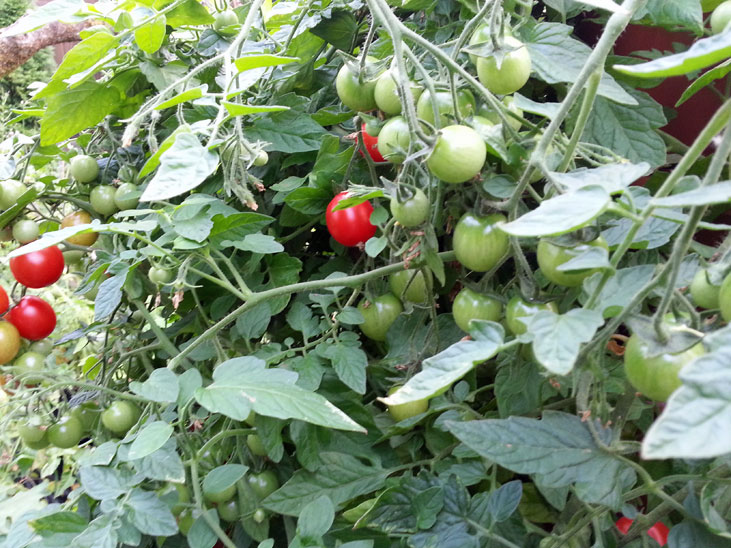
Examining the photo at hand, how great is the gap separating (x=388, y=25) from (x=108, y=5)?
46cm

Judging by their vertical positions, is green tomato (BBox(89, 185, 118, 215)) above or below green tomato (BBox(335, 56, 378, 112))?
below

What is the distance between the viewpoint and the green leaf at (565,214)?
0.22 m

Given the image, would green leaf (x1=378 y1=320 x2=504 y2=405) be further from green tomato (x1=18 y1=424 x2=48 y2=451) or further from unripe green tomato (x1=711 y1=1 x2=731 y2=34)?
green tomato (x1=18 y1=424 x2=48 y2=451)

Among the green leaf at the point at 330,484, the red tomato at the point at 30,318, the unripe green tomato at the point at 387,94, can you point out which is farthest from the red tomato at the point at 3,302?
the unripe green tomato at the point at 387,94

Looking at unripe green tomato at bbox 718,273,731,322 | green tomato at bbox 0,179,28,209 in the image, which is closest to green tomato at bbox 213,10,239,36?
green tomato at bbox 0,179,28,209

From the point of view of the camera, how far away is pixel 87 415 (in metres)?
0.70

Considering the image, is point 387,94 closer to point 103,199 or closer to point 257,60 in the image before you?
point 257,60

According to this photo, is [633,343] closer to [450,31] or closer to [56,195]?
[450,31]

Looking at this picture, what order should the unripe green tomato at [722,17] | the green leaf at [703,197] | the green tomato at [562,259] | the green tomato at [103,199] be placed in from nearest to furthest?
the green leaf at [703,197] < the green tomato at [562,259] < the unripe green tomato at [722,17] < the green tomato at [103,199]

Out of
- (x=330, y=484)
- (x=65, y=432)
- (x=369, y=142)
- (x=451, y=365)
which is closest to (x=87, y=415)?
(x=65, y=432)

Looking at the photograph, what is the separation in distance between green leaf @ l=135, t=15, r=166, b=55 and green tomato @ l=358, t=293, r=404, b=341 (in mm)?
366

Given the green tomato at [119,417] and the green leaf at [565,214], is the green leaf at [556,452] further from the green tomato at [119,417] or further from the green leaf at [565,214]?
the green tomato at [119,417]

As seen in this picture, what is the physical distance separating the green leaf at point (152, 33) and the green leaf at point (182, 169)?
0.30 m

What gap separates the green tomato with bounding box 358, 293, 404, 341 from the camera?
1.78ft
